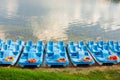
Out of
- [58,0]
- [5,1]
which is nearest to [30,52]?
[5,1]

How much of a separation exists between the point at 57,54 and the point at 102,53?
10.8 feet

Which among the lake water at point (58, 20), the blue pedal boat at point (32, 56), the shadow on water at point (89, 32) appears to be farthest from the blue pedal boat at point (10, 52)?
the shadow on water at point (89, 32)

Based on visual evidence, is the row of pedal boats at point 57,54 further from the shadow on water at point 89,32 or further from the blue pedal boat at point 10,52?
the shadow on water at point 89,32

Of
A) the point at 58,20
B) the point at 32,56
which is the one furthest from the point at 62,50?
the point at 58,20

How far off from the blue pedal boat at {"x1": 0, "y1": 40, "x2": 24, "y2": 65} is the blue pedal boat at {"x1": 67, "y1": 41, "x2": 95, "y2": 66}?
12.6ft

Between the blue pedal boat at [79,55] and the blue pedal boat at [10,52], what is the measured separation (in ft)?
12.6

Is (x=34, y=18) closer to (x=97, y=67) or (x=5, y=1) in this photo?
(x=5, y=1)

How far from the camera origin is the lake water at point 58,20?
29.2 meters

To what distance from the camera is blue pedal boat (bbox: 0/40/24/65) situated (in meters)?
18.5

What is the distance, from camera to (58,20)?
116ft

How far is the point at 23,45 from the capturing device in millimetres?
22172

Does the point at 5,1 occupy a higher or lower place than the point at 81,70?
higher

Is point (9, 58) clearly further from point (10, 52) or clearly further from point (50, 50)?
point (50, 50)

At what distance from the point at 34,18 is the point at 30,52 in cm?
1700
